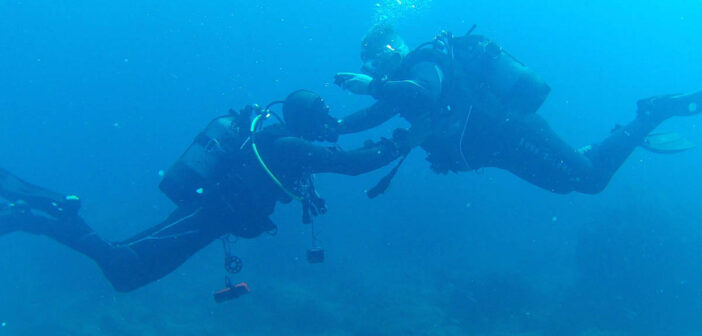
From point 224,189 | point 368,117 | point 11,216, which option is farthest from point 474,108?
point 11,216

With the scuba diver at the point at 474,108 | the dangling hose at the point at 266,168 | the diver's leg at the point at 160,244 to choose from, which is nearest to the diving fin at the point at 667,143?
the scuba diver at the point at 474,108

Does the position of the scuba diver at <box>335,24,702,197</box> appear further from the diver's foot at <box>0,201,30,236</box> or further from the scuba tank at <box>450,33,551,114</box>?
the diver's foot at <box>0,201,30,236</box>

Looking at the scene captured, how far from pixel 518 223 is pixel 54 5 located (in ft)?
209

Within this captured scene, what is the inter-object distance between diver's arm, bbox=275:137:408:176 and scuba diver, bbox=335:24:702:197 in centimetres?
41

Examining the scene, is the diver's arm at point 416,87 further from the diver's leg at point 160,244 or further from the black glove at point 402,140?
the diver's leg at point 160,244

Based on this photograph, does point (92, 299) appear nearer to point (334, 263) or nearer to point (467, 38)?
point (334, 263)

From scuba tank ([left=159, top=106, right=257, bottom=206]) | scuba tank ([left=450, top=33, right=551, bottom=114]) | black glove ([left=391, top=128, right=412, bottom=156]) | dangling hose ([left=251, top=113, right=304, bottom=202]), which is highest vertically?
scuba tank ([left=450, top=33, right=551, bottom=114])

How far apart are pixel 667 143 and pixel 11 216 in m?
9.32

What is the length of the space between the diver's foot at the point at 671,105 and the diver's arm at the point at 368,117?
13.0 feet

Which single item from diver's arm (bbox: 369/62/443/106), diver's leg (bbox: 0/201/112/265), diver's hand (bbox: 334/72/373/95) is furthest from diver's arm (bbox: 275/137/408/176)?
diver's leg (bbox: 0/201/112/265)

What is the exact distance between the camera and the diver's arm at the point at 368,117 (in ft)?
17.7

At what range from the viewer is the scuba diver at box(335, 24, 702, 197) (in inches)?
202

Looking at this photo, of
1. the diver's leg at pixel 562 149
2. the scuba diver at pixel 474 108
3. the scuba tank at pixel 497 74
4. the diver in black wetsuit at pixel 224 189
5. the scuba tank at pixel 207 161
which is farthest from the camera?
the diver's leg at pixel 562 149

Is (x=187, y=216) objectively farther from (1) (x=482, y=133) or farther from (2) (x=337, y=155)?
(1) (x=482, y=133)
